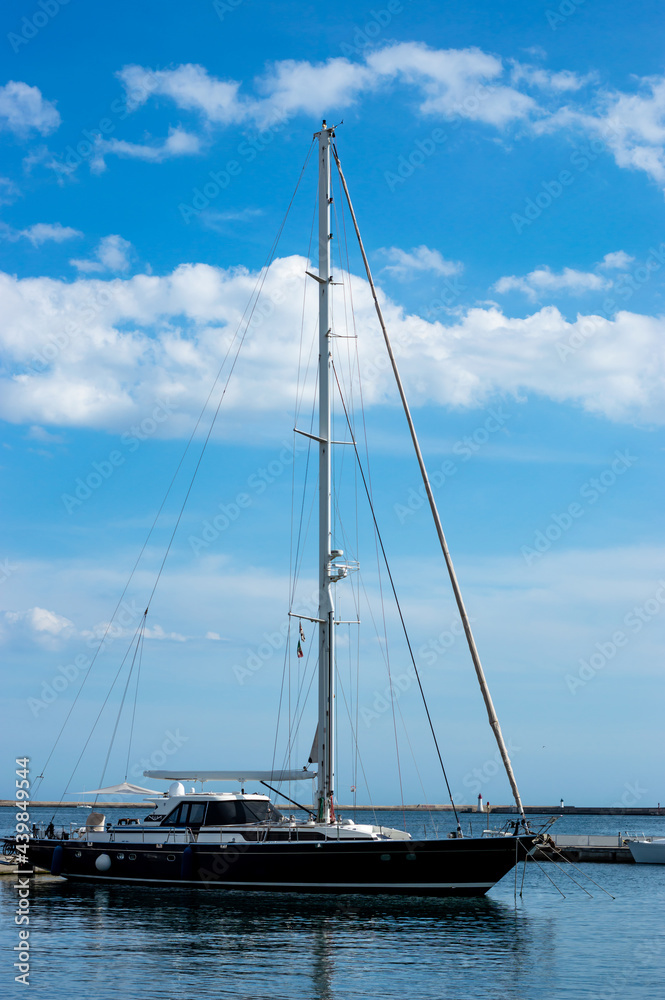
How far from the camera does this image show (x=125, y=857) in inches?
1292

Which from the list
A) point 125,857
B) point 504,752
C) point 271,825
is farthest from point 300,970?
point 125,857

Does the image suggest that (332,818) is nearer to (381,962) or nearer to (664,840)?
(381,962)

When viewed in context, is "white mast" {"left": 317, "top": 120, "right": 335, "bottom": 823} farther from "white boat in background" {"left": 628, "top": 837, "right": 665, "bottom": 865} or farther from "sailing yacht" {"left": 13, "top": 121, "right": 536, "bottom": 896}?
"white boat in background" {"left": 628, "top": 837, "right": 665, "bottom": 865}

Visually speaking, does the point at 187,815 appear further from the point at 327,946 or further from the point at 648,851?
the point at 648,851

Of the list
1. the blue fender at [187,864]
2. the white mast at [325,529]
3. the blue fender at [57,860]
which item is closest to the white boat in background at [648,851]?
the white mast at [325,529]

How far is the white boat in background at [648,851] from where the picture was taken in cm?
4941

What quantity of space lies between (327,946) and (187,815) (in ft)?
34.2

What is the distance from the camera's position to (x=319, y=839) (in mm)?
29281

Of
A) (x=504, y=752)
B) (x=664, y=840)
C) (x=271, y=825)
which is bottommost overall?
(x=664, y=840)

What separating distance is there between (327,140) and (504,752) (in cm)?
2120

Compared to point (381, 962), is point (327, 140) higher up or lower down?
higher up

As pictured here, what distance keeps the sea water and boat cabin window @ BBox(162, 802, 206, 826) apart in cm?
214

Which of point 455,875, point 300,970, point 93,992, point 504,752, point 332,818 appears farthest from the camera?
point 332,818

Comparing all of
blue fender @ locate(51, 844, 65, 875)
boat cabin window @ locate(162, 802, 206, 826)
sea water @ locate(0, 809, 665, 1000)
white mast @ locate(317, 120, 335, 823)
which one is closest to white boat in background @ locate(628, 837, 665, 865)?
sea water @ locate(0, 809, 665, 1000)
